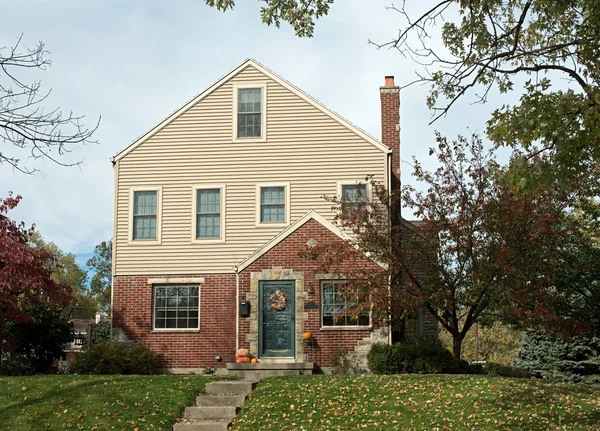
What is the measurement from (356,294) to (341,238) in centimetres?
199

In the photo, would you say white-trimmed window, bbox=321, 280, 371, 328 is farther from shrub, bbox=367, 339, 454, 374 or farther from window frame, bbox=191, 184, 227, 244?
window frame, bbox=191, 184, 227, 244

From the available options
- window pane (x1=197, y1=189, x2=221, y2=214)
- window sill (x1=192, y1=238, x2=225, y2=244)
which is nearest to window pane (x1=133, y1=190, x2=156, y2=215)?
window pane (x1=197, y1=189, x2=221, y2=214)

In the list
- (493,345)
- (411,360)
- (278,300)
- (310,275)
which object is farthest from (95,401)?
(493,345)

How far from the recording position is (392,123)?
894 inches

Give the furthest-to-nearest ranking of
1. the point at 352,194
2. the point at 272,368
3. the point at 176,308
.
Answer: the point at 176,308, the point at 352,194, the point at 272,368

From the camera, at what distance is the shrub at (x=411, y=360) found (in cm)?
1827

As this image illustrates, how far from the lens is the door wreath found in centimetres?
2016

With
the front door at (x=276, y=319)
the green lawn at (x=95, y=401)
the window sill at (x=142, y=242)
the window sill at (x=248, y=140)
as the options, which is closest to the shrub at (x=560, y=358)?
the front door at (x=276, y=319)

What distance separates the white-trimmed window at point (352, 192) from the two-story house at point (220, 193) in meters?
0.03

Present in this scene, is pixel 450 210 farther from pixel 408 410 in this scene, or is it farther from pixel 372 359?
pixel 408 410

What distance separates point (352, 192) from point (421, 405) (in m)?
9.07

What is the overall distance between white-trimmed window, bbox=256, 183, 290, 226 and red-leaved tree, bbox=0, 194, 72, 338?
5.99 m

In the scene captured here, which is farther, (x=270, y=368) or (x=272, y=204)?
(x=272, y=204)

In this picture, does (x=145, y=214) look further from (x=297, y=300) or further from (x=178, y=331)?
(x=297, y=300)
